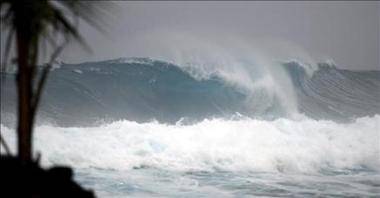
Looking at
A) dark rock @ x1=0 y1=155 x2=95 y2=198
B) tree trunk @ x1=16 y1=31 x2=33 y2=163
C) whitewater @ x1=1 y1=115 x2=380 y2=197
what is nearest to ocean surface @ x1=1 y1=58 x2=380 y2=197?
whitewater @ x1=1 y1=115 x2=380 y2=197

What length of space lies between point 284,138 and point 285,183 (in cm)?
973

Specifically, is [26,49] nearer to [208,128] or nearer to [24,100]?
[24,100]

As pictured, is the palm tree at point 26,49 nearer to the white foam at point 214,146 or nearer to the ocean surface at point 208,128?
the ocean surface at point 208,128

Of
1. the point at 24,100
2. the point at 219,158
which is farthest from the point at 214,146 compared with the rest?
the point at 24,100

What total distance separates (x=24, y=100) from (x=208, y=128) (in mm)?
23780

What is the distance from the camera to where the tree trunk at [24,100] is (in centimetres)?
557

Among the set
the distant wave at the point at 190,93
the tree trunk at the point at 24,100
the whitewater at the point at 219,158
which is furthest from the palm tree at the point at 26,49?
the distant wave at the point at 190,93

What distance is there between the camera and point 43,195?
505 centimetres

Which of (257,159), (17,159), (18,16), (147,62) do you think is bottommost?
(17,159)

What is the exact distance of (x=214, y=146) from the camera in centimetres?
2562

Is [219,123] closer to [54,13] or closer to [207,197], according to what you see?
[207,197]

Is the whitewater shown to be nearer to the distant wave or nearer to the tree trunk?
the distant wave

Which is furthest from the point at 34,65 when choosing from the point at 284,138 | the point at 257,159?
the point at 284,138

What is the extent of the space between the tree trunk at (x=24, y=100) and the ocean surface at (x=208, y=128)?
0.65m
